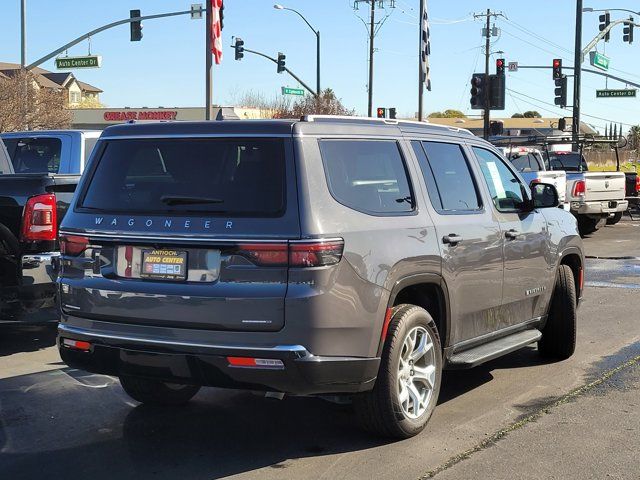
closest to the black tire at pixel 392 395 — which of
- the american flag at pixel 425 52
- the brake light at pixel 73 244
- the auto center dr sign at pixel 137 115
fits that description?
the brake light at pixel 73 244

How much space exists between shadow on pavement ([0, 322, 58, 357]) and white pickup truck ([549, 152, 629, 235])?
13.0m

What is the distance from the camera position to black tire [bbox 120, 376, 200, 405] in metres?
5.47

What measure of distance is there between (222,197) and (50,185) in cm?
299

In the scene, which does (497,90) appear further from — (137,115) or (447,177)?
(137,115)

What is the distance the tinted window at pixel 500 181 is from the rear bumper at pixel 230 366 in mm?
2130

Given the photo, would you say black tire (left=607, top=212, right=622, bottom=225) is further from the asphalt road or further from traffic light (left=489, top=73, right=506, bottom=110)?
the asphalt road

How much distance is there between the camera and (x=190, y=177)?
4.52m

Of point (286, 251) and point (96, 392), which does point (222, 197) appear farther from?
point (96, 392)

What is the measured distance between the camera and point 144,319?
14.3 feet

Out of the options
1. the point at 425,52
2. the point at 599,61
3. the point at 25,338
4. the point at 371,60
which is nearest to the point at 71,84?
the point at 371,60

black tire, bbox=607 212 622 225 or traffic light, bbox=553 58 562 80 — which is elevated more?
traffic light, bbox=553 58 562 80

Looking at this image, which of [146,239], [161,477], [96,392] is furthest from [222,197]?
[96,392]

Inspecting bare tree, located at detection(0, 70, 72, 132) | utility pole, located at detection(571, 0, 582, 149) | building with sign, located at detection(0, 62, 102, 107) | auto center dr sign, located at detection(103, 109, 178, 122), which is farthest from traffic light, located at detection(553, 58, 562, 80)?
building with sign, located at detection(0, 62, 102, 107)

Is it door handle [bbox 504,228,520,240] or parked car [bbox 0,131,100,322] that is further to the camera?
parked car [bbox 0,131,100,322]
